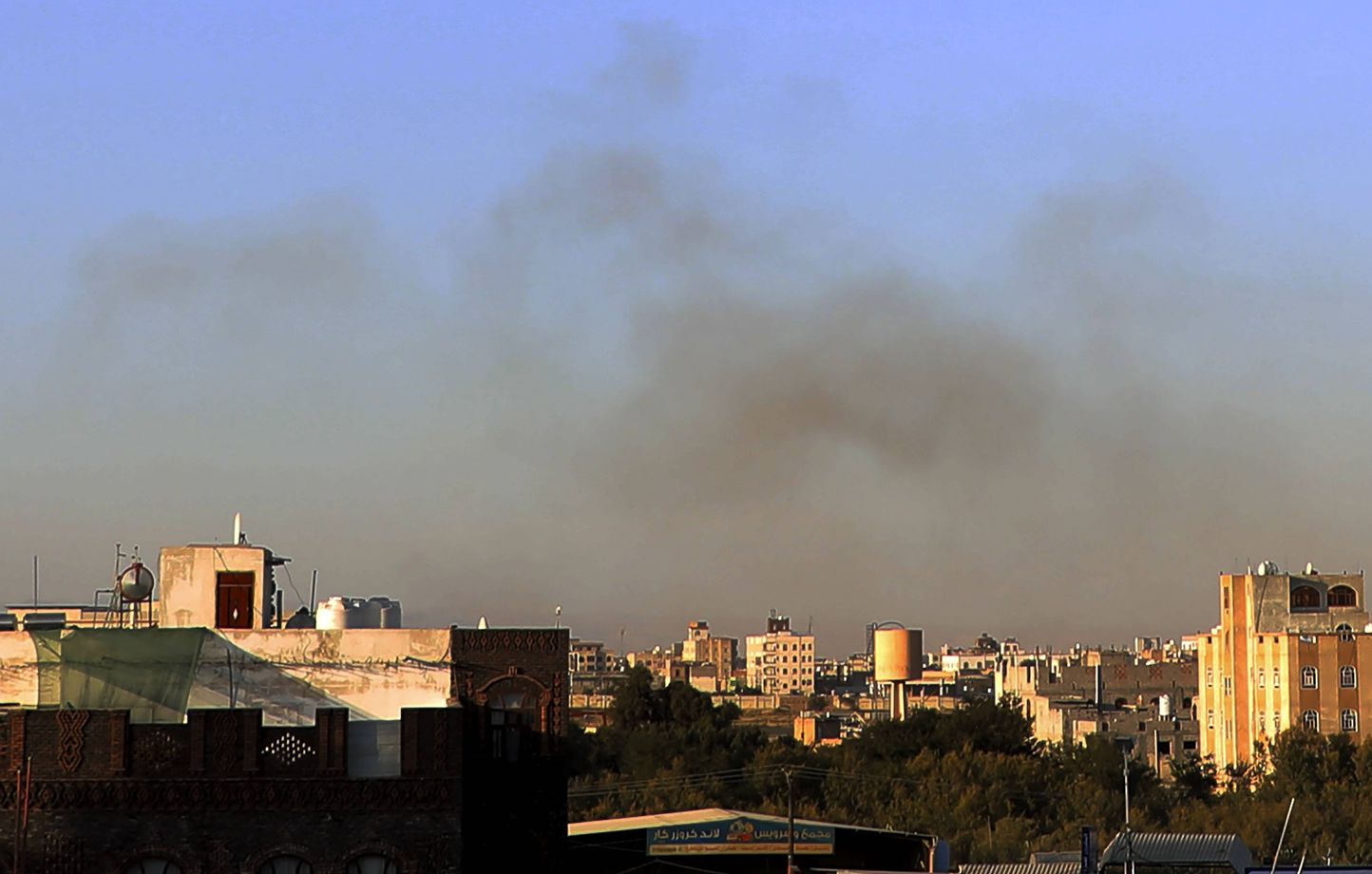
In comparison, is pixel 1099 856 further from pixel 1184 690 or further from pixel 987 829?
pixel 1184 690

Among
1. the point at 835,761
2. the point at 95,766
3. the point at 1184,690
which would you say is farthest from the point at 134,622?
the point at 1184,690

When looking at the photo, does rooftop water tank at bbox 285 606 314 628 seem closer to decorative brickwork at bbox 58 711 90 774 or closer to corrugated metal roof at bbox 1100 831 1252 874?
decorative brickwork at bbox 58 711 90 774

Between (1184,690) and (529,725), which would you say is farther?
(1184,690)

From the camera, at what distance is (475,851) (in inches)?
1833

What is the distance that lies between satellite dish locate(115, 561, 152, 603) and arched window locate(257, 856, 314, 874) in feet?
29.6

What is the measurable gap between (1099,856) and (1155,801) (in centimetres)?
4645

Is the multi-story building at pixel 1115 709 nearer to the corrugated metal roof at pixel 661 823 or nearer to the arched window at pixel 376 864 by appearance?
the corrugated metal roof at pixel 661 823

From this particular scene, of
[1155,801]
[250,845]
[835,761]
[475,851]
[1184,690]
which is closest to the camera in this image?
[250,845]

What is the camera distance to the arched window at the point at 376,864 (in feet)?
144

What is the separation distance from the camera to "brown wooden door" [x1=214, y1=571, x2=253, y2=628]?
52.2 meters

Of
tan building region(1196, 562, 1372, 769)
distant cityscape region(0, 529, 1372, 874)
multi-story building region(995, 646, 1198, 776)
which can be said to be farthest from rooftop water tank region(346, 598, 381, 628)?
tan building region(1196, 562, 1372, 769)

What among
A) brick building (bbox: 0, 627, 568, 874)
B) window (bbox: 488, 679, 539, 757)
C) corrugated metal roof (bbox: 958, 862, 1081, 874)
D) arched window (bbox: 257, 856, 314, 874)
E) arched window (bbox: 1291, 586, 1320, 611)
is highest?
arched window (bbox: 1291, 586, 1320, 611)

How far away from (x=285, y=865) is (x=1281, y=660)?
11284 centimetres

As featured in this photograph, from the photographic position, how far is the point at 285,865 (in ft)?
144
